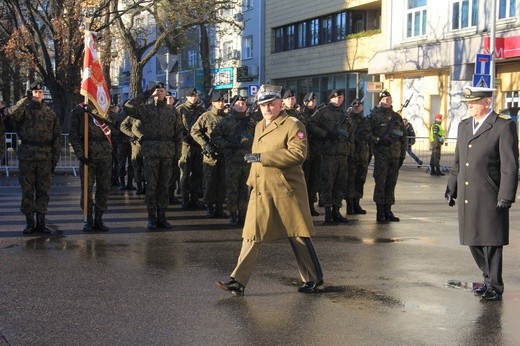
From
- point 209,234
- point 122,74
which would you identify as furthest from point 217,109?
point 122,74

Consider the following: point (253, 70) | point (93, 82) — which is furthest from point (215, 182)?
point (253, 70)

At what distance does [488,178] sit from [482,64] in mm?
16436

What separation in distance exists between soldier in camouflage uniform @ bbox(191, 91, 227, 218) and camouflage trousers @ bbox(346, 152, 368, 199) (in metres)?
2.10

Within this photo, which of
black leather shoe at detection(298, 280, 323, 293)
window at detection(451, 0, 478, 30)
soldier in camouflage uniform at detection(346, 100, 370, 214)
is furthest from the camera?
window at detection(451, 0, 478, 30)

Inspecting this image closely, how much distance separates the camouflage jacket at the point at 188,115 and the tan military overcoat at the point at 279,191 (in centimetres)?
726

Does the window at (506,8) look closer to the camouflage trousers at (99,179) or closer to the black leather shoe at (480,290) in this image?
the camouflage trousers at (99,179)

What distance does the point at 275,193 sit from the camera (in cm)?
746

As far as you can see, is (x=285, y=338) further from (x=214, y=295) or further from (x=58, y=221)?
(x=58, y=221)

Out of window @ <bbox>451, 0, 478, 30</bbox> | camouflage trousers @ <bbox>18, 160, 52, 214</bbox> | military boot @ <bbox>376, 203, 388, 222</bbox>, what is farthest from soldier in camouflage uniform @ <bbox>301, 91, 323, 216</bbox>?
window @ <bbox>451, 0, 478, 30</bbox>

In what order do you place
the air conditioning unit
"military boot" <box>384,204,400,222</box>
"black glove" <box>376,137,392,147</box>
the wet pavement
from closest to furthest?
the wet pavement < "black glove" <box>376,137,392,147</box> < "military boot" <box>384,204,400,222</box> < the air conditioning unit

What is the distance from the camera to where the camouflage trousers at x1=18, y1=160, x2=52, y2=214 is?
11.0 meters

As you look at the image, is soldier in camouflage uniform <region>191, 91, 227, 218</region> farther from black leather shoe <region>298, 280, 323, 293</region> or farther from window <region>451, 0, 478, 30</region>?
window <region>451, 0, 478, 30</region>

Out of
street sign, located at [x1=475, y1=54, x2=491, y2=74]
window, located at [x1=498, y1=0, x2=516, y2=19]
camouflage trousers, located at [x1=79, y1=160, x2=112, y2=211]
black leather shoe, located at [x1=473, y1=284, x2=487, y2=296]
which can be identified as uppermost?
window, located at [x1=498, y1=0, x2=516, y2=19]

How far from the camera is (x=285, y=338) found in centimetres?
603
